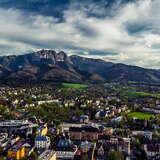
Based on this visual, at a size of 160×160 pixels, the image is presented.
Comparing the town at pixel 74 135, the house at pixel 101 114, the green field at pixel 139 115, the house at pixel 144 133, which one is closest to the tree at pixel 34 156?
the town at pixel 74 135

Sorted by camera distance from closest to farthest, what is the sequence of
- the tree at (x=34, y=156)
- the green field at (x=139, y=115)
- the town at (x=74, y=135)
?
1. the tree at (x=34, y=156)
2. the town at (x=74, y=135)
3. the green field at (x=139, y=115)

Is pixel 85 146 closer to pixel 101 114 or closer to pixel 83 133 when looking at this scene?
pixel 83 133

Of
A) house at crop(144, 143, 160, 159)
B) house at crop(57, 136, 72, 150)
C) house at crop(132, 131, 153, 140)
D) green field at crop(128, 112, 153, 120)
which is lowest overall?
green field at crop(128, 112, 153, 120)

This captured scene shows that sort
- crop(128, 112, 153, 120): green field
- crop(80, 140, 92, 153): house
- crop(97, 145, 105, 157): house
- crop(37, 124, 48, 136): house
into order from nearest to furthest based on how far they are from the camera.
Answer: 1. crop(97, 145, 105, 157): house
2. crop(80, 140, 92, 153): house
3. crop(37, 124, 48, 136): house
4. crop(128, 112, 153, 120): green field

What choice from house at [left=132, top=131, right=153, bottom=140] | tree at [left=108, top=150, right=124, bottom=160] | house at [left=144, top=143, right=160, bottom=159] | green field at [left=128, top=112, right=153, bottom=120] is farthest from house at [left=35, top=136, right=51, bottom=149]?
green field at [left=128, top=112, right=153, bottom=120]

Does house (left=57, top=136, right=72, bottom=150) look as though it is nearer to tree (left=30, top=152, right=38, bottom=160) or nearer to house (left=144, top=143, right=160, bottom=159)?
tree (left=30, top=152, right=38, bottom=160)

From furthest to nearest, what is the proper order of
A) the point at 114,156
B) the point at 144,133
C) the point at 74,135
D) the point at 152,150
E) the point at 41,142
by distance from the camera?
1. the point at 144,133
2. the point at 74,135
3. the point at 41,142
4. the point at 152,150
5. the point at 114,156

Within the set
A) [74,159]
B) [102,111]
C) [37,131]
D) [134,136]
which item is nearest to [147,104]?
[102,111]

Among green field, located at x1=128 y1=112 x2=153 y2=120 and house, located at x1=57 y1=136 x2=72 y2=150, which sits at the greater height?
house, located at x1=57 y1=136 x2=72 y2=150

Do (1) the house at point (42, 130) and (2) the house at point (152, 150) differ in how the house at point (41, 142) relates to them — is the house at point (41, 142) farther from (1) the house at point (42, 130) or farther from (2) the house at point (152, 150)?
(2) the house at point (152, 150)

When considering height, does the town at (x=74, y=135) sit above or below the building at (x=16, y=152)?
below

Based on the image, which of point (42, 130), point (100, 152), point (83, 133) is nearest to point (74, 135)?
point (83, 133)
